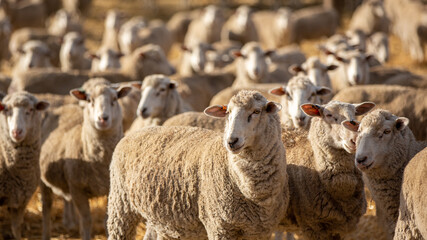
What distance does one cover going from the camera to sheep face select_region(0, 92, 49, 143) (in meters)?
6.16

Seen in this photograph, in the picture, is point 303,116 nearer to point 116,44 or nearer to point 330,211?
point 330,211

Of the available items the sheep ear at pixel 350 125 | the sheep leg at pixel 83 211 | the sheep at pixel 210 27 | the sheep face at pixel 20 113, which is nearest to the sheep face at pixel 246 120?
the sheep ear at pixel 350 125

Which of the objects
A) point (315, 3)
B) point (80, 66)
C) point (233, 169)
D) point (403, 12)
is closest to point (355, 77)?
point (233, 169)

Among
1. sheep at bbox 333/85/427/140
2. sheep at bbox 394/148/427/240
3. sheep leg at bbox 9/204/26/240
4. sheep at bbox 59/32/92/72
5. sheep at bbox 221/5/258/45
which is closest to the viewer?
sheep at bbox 394/148/427/240

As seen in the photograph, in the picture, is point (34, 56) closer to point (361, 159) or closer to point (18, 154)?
point (18, 154)

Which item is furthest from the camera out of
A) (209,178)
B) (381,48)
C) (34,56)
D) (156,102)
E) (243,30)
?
(243,30)

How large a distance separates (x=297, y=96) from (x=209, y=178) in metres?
2.06

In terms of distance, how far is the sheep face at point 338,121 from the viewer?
4656 mm

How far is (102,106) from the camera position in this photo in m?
6.13

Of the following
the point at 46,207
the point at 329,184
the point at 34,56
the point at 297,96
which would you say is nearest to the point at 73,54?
the point at 34,56

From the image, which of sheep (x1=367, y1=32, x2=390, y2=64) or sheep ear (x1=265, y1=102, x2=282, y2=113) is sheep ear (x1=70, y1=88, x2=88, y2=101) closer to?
sheep ear (x1=265, y1=102, x2=282, y2=113)

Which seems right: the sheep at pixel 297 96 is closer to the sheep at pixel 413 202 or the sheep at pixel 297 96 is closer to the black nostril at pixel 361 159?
the black nostril at pixel 361 159

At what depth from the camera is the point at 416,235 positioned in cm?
415

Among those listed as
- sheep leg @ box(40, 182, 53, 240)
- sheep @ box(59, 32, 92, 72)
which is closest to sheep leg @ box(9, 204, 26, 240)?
sheep leg @ box(40, 182, 53, 240)
